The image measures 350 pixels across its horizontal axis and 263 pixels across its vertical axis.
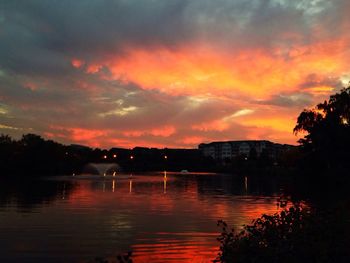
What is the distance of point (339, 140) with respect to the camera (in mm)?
79625

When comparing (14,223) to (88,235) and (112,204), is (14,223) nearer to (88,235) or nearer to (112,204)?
(88,235)

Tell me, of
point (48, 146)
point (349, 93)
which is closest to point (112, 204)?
point (349, 93)

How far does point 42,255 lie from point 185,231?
25.9 ft

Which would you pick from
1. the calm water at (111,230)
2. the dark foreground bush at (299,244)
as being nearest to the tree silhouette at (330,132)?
the calm water at (111,230)

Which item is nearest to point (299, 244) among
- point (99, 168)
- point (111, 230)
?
point (111, 230)

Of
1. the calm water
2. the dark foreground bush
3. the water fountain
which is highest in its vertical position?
the water fountain

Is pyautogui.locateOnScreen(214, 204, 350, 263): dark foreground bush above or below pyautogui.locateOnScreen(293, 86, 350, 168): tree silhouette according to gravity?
below

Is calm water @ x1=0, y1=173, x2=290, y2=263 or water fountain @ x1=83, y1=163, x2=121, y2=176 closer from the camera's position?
calm water @ x1=0, y1=173, x2=290, y2=263

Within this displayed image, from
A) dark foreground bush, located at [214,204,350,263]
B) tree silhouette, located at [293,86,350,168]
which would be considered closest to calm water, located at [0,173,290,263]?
dark foreground bush, located at [214,204,350,263]

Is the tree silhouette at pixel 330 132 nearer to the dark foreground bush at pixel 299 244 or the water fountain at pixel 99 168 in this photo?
the water fountain at pixel 99 168

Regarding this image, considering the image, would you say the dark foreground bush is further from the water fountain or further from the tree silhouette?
the water fountain

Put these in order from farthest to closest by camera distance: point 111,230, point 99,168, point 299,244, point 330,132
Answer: point 99,168, point 330,132, point 111,230, point 299,244

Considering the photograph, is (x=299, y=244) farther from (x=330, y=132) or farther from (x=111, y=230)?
(x=330, y=132)

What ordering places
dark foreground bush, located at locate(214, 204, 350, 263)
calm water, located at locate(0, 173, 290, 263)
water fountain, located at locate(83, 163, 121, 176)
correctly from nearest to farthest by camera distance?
dark foreground bush, located at locate(214, 204, 350, 263), calm water, located at locate(0, 173, 290, 263), water fountain, located at locate(83, 163, 121, 176)
